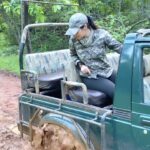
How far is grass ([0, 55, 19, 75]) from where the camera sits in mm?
12702

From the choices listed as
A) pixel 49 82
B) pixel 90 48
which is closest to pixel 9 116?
pixel 49 82

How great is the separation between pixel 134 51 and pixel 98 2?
8758 mm

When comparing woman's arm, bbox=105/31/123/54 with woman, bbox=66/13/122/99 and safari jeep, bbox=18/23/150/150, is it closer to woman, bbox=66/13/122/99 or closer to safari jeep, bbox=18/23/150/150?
woman, bbox=66/13/122/99

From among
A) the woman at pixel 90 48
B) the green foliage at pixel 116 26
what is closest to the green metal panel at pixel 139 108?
the woman at pixel 90 48

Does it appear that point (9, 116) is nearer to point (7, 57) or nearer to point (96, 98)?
point (96, 98)

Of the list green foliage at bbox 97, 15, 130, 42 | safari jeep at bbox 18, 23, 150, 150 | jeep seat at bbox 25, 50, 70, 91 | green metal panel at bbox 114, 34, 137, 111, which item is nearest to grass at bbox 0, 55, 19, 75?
green foliage at bbox 97, 15, 130, 42

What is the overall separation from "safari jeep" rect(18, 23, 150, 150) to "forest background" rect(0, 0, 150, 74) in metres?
3.26

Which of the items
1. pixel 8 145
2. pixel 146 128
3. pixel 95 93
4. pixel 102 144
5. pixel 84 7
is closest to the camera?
pixel 146 128

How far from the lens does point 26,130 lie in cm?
505

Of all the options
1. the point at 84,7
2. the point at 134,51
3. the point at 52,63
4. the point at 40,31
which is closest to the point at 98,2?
the point at 84,7

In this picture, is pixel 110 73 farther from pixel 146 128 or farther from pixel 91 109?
pixel 146 128

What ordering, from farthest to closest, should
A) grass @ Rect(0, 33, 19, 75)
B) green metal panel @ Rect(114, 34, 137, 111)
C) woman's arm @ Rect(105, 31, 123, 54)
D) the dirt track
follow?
grass @ Rect(0, 33, 19, 75) < the dirt track < woman's arm @ Rect(105, 31, 123, 54) < green metal panel @ Rect(114, 34, 137, 111)

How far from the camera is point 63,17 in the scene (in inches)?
492

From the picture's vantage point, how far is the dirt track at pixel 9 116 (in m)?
5.85
